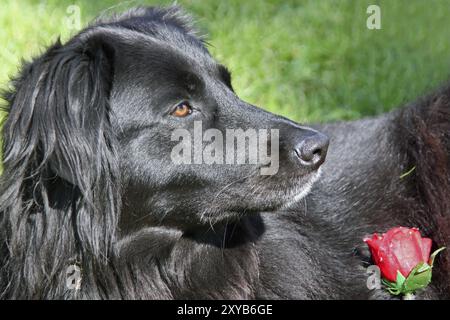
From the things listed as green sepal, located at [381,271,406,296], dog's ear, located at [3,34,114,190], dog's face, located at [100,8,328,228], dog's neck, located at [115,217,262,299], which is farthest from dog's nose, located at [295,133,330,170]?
dog's ear, located at [3,34,114,190]

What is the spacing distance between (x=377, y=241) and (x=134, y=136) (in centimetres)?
114

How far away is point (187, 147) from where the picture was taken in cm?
295

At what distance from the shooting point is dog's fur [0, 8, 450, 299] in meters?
2.84

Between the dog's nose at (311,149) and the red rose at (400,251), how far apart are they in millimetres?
501

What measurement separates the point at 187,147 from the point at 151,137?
15 centimetres

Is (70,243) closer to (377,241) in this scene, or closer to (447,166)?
(377,241)

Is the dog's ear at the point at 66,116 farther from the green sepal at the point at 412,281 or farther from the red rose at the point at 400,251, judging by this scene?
the green sepal at the point at 412,281

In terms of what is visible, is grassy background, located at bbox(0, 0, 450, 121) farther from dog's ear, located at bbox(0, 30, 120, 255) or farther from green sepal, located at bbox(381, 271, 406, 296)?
dog's ear, located at bbox(0, 30, 120, 255)

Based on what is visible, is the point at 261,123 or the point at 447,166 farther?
the point at 447,166

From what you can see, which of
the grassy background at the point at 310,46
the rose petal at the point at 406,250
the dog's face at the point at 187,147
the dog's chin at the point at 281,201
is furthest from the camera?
the grassy background at the point at 310,46

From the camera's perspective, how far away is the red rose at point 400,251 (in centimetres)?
316

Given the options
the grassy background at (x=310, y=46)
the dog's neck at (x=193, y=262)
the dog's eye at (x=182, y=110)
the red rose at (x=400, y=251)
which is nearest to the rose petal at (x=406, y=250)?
the red rose at (x=400, y=251)

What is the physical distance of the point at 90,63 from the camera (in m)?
2.94
